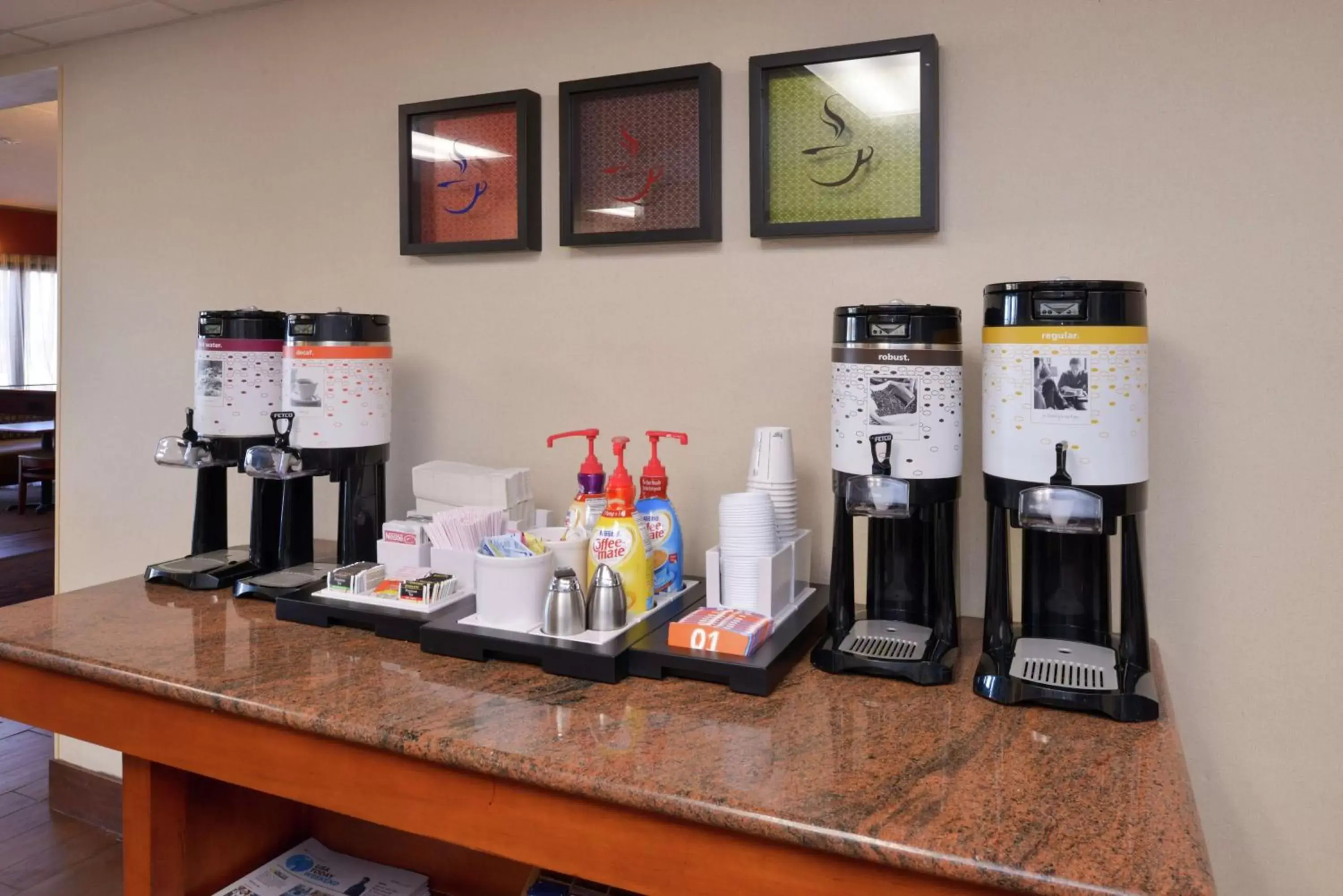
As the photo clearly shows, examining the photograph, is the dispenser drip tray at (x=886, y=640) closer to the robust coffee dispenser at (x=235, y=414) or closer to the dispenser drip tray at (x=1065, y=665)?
the dispenser drip tray at (x=1065, y=665)

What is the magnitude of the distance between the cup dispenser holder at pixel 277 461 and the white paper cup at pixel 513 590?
1.60 ft

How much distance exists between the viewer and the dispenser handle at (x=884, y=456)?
1.31 meters

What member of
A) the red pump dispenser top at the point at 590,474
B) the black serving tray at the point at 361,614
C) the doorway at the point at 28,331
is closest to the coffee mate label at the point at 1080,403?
the red pump dispenser top at the point at 590,474

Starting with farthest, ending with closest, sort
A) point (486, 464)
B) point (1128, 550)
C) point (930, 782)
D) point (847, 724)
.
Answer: point (486, 464), point (1128, 550), point (847, 724), point (930, 782)

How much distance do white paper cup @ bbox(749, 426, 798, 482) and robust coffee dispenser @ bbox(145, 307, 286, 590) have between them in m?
0.93

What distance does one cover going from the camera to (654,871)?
1022 millimetres

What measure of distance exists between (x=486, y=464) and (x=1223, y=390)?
1.38m

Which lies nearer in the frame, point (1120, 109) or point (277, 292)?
point (1120, 109)

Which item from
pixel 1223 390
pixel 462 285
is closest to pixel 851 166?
pixel 1223 390

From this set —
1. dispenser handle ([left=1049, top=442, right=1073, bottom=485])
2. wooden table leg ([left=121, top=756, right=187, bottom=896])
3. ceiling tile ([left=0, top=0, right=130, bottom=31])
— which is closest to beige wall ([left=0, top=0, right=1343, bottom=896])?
ceiling tile ([left=0, top=0, right=130, bottom=31])

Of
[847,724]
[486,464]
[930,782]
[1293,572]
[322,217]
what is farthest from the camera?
[322,217]

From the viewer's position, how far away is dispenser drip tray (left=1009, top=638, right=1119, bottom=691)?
1190 millimetres

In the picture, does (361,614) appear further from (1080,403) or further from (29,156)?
(29,156)

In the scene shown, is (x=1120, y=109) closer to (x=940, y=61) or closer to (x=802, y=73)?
(x=940, y=61)
